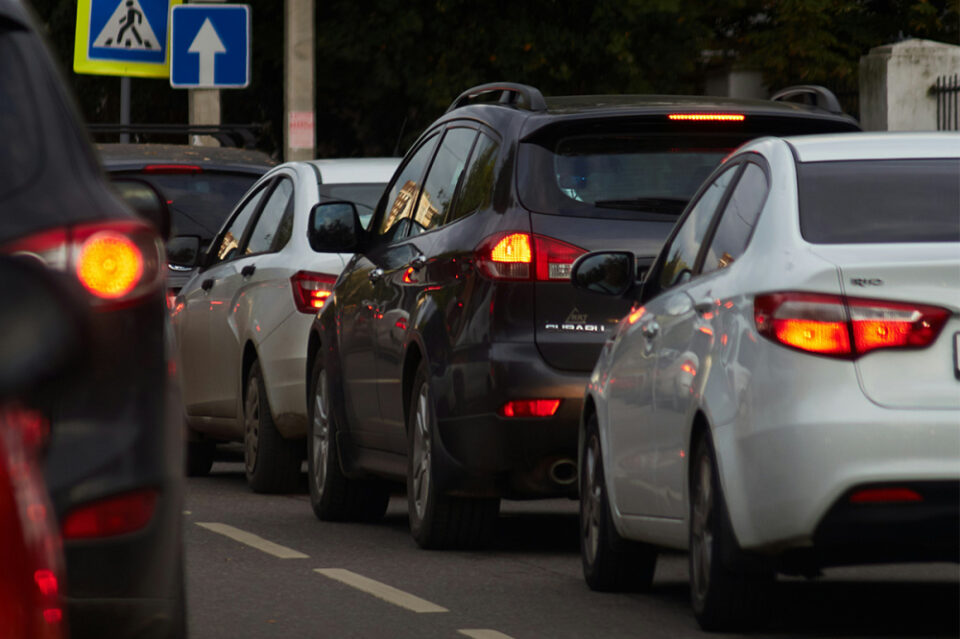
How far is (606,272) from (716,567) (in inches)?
64.8

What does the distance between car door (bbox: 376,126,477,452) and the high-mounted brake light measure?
0.99 m

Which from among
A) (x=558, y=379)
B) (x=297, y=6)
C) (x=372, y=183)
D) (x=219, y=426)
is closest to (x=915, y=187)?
(x=558, y=379)

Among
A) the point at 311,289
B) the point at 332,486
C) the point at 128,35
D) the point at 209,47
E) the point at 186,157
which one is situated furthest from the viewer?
the point at 128,35

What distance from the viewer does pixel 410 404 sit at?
1000 centimetres

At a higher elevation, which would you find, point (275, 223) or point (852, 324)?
point (275, 223)

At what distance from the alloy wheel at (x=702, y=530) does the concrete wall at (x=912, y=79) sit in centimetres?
1651

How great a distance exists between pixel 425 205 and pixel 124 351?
5.89m

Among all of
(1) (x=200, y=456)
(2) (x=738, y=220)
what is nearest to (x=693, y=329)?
(2) (x=738, y=220)

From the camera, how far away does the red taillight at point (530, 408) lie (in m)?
9.02

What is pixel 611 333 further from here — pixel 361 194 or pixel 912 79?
pixel 912 79

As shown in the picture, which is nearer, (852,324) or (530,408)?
(852,324)

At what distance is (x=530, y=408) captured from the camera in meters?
9.03

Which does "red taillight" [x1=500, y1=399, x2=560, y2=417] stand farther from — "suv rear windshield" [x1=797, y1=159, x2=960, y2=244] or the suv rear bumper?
"suv rear windshield" [x1=797, y1=159, x2=960, y2=244]

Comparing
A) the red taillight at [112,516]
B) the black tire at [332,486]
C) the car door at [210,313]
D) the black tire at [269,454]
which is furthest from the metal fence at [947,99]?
the red taillight at [112,516]
